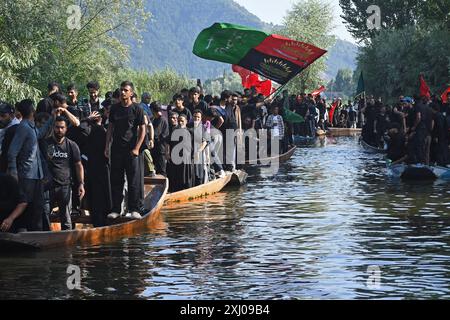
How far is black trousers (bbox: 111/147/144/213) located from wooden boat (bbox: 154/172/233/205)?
9.78ft

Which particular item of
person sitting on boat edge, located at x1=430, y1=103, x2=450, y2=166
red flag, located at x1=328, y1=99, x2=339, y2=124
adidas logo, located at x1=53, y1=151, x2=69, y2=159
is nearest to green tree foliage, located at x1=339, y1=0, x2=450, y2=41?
red flag, located at x1=328, y1=99, x2=339, y2=124

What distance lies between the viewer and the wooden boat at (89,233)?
46.3 feet

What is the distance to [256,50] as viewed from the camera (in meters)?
31.7

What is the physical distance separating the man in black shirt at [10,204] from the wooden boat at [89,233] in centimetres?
25

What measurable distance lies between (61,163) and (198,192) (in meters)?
6.65

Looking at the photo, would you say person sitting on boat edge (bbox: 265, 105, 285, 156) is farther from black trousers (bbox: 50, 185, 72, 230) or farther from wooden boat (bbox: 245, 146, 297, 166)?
black trousers (bbox: 50, 185, 72, 230)

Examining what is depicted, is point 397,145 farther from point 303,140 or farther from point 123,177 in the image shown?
point 303,140

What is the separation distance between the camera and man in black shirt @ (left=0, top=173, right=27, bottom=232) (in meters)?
14.0

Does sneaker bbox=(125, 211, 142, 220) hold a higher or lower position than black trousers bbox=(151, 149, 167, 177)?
lower

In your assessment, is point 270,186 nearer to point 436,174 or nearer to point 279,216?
point 436,174

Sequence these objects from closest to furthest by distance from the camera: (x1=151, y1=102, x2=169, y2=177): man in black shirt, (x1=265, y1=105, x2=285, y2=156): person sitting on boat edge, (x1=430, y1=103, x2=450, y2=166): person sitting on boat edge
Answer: (x1=151, y1=102, x2=169, y2=177): man in black shirt
(x1=430, y1=103, x2=450, y2=166): person sitting on boat edge
(x1=265, y1=105, x2=285, y2=156): person sitting on boat edge

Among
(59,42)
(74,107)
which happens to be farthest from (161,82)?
(74,107)

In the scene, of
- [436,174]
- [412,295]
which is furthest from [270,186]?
[412,295]

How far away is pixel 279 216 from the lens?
1897cm
